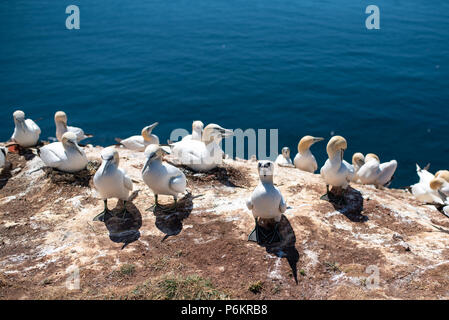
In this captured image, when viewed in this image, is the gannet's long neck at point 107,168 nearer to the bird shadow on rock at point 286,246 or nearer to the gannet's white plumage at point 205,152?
the gannet's white plumage at point 205,152

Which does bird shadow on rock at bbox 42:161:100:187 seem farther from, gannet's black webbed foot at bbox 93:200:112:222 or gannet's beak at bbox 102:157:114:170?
gannet's beak at bbox 102:157:114:170

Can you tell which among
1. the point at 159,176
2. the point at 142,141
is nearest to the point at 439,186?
the point at 159,176

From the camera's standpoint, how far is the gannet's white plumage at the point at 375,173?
1175 centimetres

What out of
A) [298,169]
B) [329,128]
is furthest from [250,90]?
[298,169]

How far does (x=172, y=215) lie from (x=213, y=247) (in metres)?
1.34

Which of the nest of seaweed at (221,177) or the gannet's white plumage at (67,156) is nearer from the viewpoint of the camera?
the gannet's white plumage at (67,156)

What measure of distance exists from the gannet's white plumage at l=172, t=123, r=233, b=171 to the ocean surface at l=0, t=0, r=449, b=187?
7456 mm

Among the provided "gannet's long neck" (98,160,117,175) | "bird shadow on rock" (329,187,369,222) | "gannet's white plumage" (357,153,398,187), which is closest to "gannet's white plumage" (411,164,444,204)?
"gannet's white plumage" (357,153,398,187)

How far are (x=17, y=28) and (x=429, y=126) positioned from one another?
2563 centimetres

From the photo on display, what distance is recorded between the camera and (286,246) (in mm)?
7066

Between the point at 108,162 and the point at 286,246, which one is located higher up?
the point at 108,162

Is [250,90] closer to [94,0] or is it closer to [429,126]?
[429,126]

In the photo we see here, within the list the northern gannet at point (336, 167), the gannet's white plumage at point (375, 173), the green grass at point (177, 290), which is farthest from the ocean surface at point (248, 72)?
the green grass at point (177, 290)

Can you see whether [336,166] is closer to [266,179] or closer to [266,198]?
[266,179]
